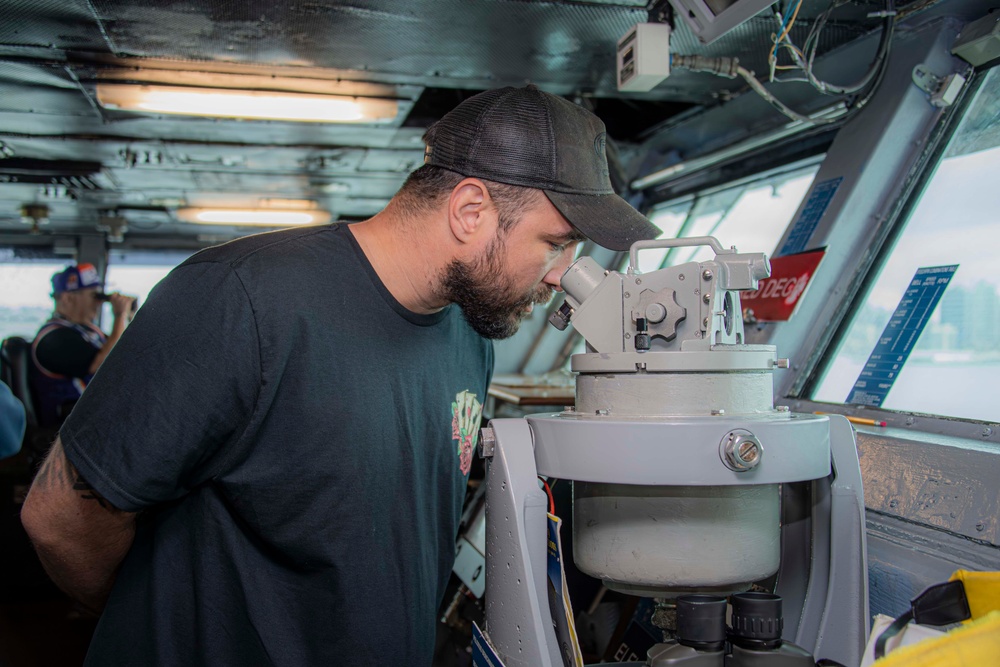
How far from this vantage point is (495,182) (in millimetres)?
1234

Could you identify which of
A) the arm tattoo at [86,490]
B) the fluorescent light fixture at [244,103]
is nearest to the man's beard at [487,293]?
the arm tattoo at [86,490]

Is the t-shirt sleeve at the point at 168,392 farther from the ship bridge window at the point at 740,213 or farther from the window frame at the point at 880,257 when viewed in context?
the ship bridge window at the point at 740,213

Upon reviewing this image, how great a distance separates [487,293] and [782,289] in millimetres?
1406

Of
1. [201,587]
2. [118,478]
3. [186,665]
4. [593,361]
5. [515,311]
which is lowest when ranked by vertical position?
[186,665]

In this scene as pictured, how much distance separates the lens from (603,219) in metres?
1.24

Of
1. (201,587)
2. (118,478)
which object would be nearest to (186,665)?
(201,587)

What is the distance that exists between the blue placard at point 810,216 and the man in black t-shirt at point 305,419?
1366mm

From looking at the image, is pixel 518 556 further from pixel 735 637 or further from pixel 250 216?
pixel 250 216

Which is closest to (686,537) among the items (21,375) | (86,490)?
(86,490)

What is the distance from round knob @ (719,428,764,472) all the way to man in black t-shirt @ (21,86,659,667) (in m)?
0.39

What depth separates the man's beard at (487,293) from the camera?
1.28m

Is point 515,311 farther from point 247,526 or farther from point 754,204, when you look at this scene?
point 754,204

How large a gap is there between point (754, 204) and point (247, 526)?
2981 mm

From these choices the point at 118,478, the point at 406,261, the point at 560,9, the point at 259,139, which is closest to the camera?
the point at 118,478
